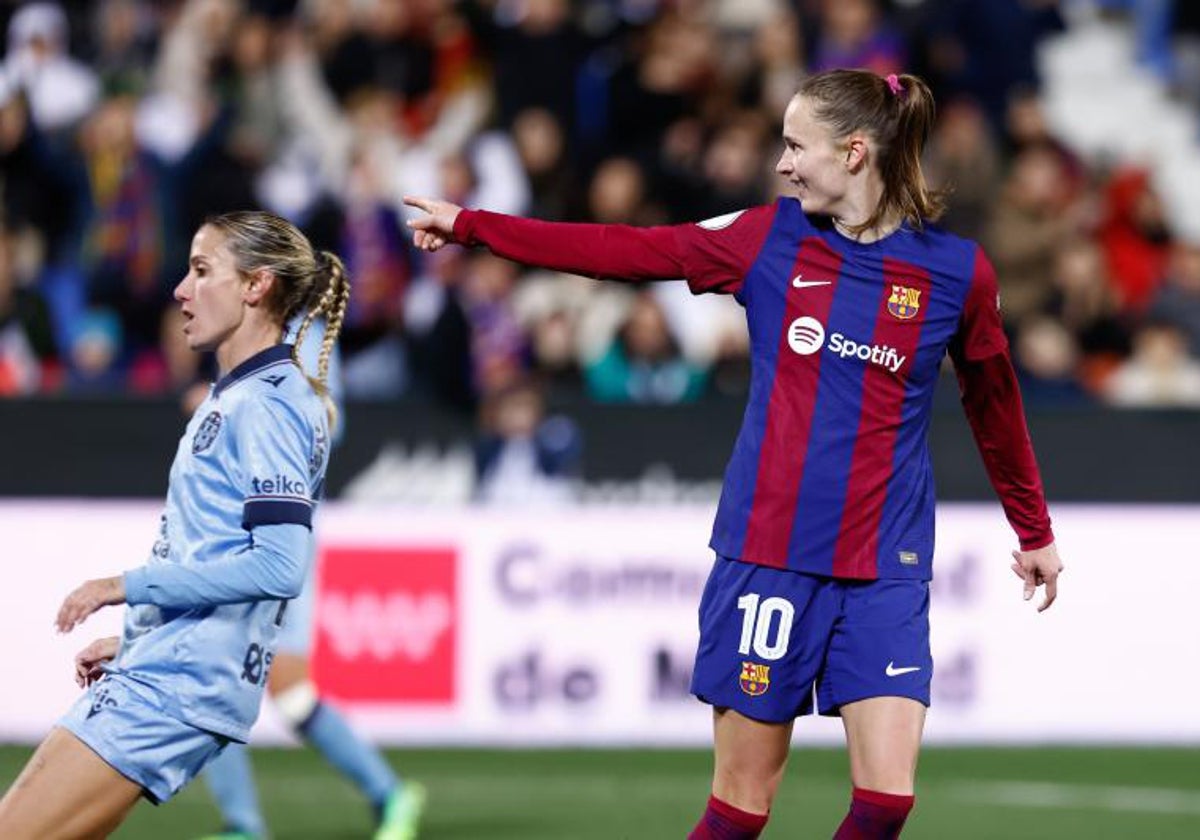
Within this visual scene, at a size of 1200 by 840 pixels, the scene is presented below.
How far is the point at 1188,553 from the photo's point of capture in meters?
11.5

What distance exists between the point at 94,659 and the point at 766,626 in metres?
1.62

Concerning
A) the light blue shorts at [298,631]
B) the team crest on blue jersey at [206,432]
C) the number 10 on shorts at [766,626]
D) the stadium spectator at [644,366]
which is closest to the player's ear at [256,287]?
the team crest on blue jersey at [206,432]

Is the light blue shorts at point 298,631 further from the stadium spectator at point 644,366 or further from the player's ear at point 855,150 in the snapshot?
the stadium spectator at point 644,366

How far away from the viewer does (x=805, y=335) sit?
5.54 meters

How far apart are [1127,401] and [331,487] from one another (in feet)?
13.8

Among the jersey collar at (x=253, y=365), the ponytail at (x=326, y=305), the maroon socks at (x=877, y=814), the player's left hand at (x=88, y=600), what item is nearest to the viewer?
the player's left hand at (x=88, y=600)

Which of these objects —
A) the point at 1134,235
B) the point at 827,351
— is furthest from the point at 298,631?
the point at 1134,235

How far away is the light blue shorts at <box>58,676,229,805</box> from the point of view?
5.00 metres

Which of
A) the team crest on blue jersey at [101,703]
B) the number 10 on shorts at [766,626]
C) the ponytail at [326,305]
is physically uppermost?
the ponytail at [326,305]

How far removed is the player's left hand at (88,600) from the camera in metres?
4.82

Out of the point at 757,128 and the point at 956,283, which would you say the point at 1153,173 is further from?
the point at 956,283

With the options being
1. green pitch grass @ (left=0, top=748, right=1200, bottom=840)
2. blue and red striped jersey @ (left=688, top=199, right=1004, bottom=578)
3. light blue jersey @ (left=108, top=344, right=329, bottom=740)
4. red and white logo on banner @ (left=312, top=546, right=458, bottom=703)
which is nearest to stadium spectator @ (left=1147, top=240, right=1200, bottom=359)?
green pitch grass @ (left=0, top=748, right=1200, bottom=840)

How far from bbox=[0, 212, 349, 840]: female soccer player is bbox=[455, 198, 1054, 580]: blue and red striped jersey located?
0.59m

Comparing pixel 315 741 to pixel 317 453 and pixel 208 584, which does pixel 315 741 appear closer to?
pixel 317 453
